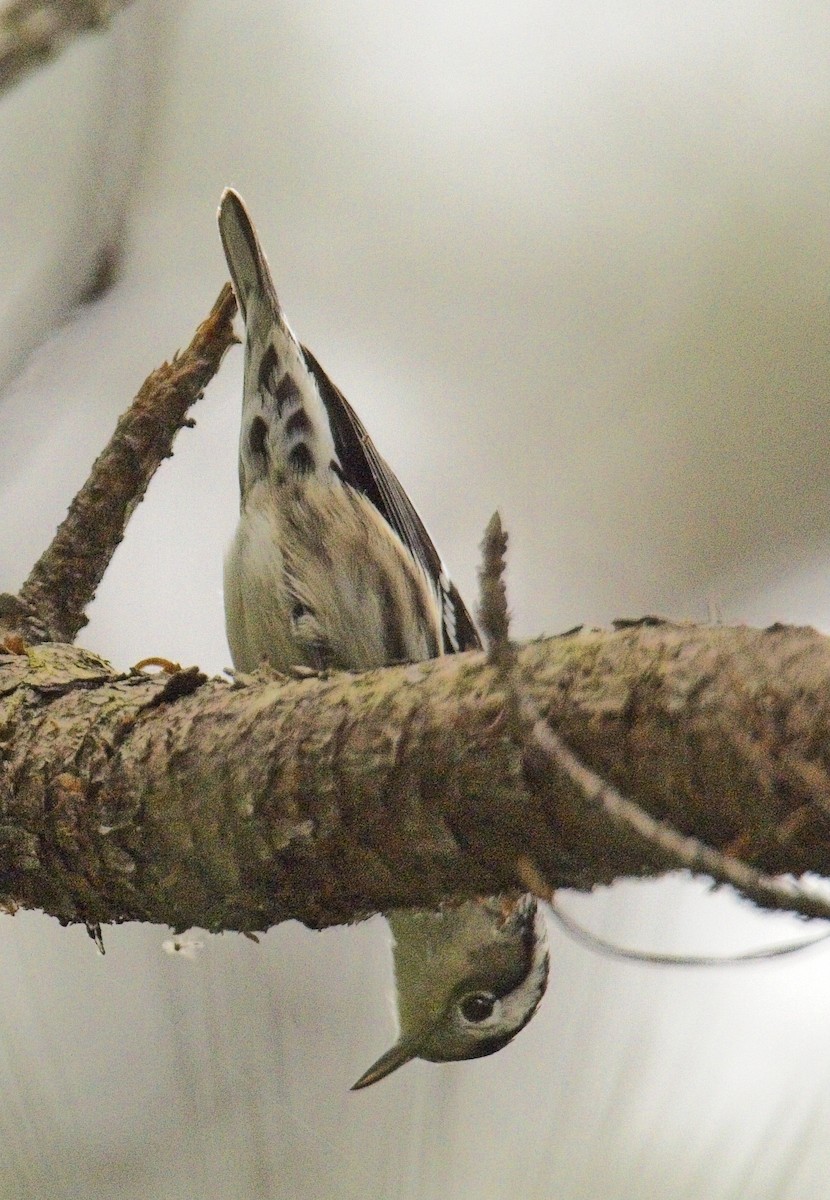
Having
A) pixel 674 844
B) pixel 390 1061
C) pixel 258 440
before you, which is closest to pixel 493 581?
pixel 674 844

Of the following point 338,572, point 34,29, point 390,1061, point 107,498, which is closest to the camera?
point 34,29

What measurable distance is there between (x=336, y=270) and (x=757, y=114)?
53cm

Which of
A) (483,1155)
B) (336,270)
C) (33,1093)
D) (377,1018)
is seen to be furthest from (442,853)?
(336,270)

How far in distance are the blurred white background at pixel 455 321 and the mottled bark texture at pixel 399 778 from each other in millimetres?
176

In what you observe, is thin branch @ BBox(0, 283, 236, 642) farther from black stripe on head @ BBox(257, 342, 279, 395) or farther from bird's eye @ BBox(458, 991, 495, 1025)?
bird's eye @ BBox(458, 991, 495, 1025)

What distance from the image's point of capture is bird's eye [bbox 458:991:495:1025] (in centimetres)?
128

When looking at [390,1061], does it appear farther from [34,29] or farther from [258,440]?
[34,29]

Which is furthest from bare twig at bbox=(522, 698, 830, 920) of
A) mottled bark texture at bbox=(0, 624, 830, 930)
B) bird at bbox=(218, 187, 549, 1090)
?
bird at bbox=(218, 187, 549, 1090)

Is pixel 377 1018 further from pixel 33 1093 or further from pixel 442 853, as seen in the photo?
pixel 442 853

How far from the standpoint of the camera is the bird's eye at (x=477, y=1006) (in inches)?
50.5

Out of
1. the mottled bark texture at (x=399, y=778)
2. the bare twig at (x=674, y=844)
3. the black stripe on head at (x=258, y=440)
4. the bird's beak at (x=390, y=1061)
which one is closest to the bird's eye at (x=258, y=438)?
the black stripe on head at (x=258, y=440)

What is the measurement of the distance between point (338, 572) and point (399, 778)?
0.76 m

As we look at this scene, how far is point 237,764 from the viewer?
0.69 m

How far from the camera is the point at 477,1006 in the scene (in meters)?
1.35
